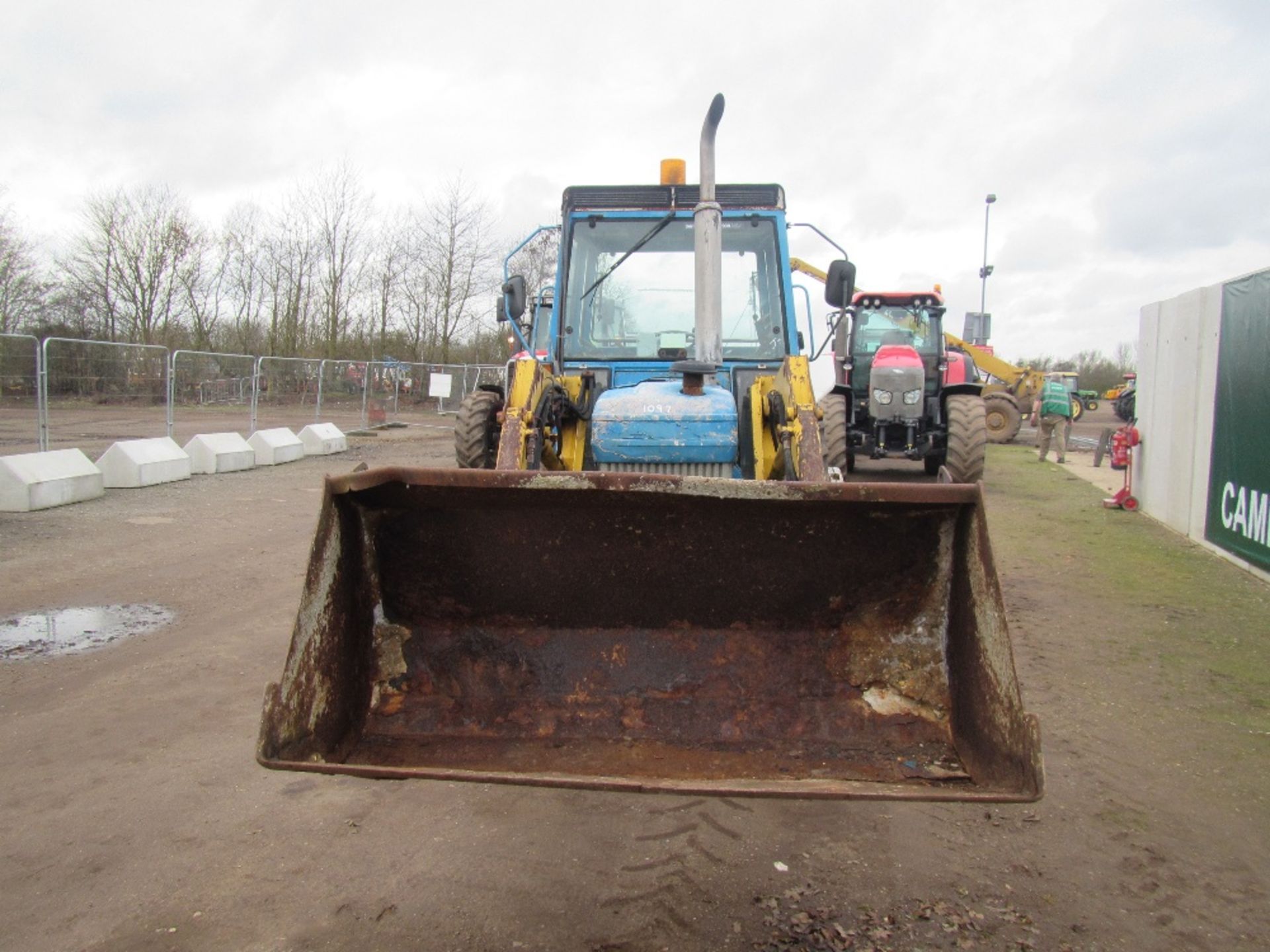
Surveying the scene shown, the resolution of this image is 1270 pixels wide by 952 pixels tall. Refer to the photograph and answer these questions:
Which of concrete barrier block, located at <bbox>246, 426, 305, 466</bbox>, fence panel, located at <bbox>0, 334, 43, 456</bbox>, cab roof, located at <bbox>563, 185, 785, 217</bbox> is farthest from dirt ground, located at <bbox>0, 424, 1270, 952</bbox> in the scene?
concrete barrier block, located at <bbox>246, 426, 305, 466</bbox>

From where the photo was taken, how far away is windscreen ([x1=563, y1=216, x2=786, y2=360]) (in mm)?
5691

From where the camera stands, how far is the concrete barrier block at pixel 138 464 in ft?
35.1

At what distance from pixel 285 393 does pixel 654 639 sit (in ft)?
58.2

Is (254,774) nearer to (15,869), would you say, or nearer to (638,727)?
(15,869)

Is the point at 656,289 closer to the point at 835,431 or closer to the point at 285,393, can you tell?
the point at 835,431

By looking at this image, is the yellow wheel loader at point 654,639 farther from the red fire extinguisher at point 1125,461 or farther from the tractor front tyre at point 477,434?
the red fire extinguisher at point 1125,461

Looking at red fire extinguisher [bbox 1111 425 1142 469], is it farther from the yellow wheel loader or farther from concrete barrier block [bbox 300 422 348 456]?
concrete barrier block [bbox 300 422 348 456]

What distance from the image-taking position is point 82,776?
3436 mm

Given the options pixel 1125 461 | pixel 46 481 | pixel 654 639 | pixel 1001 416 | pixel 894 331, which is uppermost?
pixel 894 331

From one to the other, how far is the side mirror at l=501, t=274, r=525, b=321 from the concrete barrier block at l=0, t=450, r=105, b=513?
6.21 meters

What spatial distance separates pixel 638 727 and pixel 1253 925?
6.06 feet

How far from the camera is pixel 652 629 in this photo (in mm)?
3285

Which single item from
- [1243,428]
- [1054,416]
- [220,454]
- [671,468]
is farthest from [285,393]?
[1243,428]

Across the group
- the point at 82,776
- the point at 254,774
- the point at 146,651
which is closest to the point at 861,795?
the point at 254,774
